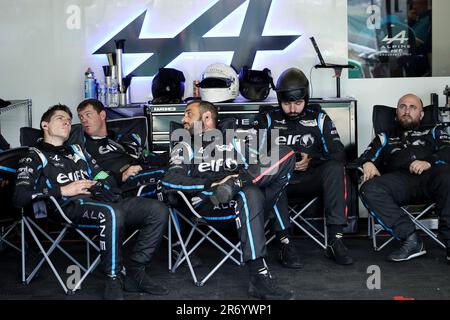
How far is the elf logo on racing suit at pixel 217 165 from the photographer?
16.0 ft

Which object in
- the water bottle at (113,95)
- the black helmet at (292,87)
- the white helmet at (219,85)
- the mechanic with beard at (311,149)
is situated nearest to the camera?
the mechanic with beard at (311,149)

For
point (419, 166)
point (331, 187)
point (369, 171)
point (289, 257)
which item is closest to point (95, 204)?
point (289, 257)

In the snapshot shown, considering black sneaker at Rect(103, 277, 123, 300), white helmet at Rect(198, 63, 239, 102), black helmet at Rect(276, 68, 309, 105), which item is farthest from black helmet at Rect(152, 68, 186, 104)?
black sneaker at Rect(103, 277, 123, 300)

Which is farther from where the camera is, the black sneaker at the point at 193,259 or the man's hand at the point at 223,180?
the black sneaker at the point at 193,259

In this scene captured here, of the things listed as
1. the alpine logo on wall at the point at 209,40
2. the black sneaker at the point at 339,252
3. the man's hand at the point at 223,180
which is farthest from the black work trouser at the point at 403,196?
the alpine logo on wall at the point at 209,40

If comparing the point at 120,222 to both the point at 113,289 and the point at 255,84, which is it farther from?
the point at 255,84

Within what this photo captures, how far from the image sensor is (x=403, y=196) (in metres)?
5.20

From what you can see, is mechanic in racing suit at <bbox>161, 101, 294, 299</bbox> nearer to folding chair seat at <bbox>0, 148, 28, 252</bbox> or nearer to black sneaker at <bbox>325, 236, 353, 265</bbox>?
black sneaker at <bbox>325, 236, 353, 265</bbox>

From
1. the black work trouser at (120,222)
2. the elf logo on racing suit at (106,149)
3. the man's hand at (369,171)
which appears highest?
the elf logo on racing suit at (106,149)

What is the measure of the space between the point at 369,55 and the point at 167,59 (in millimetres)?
1645

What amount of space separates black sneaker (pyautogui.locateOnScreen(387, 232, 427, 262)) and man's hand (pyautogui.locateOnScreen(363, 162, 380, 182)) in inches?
19.1

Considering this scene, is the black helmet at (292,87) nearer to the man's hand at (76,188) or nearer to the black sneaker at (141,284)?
the man's hand at (76,188)

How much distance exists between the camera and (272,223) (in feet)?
16.8

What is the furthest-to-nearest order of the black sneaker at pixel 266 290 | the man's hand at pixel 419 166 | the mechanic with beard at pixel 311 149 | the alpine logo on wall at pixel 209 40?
the alpine logo on wall at pixel 209 40
the man's hand at pixel 419 166
the mechanic with beard at pixel 311 149
the black sneaker at pixel 266 290
